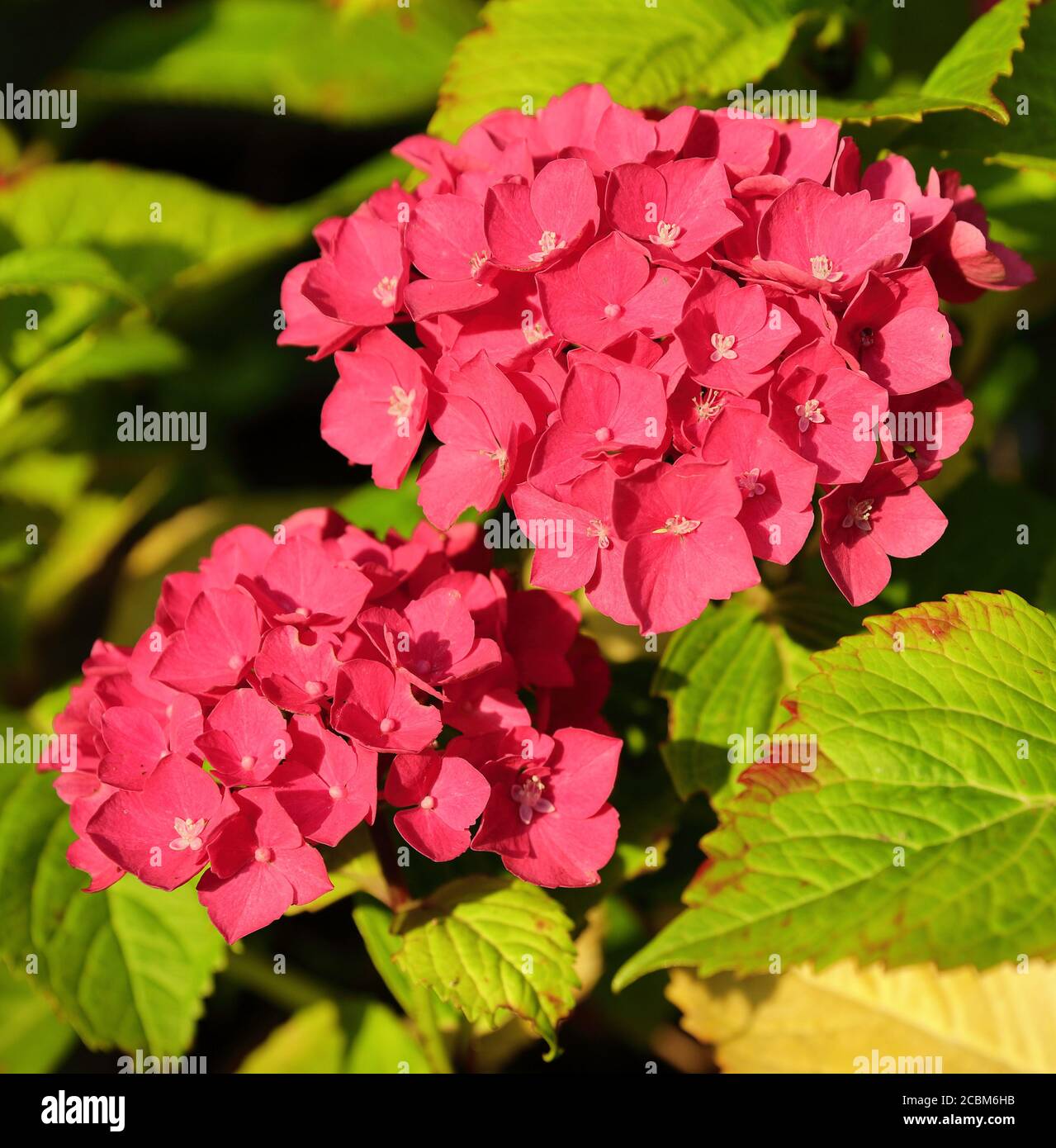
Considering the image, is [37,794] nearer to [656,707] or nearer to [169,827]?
[169,827]

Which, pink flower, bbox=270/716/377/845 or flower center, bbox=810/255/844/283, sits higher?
flower center, bbox=810/255/844/283

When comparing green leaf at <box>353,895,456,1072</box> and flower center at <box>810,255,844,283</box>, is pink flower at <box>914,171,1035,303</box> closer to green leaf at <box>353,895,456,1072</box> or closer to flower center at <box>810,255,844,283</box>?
flower center at <box>810,255,844,283</box>

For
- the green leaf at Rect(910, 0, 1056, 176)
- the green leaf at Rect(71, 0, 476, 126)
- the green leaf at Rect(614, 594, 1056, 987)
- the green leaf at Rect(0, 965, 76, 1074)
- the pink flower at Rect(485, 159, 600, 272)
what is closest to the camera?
the green leaf at Rect(614, 594, 1056, 987)

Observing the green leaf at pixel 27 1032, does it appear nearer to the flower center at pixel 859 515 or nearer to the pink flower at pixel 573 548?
→ the pink flower at pixel 573 548

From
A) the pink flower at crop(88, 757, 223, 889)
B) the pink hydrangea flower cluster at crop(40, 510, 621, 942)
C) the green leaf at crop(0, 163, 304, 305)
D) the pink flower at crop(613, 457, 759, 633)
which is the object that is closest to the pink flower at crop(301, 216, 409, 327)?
the pink hydrangea flower cluster at crop(40, 510, 621, 942)

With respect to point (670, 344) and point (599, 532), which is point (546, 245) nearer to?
point (670, 344)

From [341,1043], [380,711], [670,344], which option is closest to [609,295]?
[670,344]

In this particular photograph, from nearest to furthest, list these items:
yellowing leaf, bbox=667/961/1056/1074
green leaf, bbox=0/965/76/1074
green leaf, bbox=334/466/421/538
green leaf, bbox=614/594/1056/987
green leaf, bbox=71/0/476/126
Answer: green leaf, bbox=614/594/1056/987 < yellowing leaf, bbox=667/961/1056/1074 < green leaf, bbox=334/466/421/538 < green leaf, bbox=0/965/76/1074 < green leaf, bbox=71/0/476/126

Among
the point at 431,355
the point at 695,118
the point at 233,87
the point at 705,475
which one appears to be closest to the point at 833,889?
the point at 705,475
